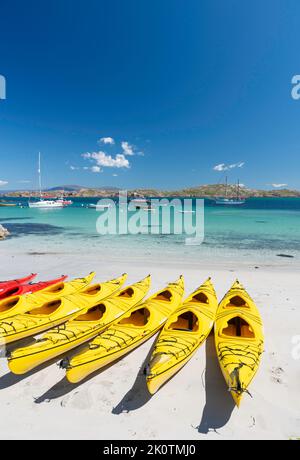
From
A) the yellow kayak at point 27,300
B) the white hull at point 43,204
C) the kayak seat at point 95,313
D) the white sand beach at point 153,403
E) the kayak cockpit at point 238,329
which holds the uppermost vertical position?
the white hull at point 43,204

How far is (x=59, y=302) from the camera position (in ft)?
23.5

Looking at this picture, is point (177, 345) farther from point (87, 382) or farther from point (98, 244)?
point (98, 244)

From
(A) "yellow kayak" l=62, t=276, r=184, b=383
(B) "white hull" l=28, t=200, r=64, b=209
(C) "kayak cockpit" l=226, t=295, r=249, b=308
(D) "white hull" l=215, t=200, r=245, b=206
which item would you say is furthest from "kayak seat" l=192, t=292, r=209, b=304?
(D) "white hull" l=215, t=200, r=245, b=206

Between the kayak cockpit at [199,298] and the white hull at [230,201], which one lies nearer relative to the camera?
the kayak cockpit at [199,298]

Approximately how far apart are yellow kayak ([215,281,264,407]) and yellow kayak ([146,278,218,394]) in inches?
14.1

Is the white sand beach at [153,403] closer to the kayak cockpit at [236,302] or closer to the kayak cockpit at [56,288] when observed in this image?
the kayak cockpit at [236,302]

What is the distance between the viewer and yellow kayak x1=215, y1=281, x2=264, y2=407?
13.3 feet

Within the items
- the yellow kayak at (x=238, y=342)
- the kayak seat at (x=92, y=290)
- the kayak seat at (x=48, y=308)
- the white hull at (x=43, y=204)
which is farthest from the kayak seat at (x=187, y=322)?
the white hull at (x=43, y=204)

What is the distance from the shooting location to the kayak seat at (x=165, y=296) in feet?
24.9

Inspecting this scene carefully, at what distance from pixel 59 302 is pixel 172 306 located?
11.2 feet

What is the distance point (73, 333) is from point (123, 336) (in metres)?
1.18

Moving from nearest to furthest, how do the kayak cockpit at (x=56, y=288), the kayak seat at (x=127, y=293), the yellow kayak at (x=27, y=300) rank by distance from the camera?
the yellow kayak at (x=27, y=300), the kayak seat at (x=127, y=293), the kayak cockpit at (x=56, y=288)

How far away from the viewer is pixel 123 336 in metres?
5.32
